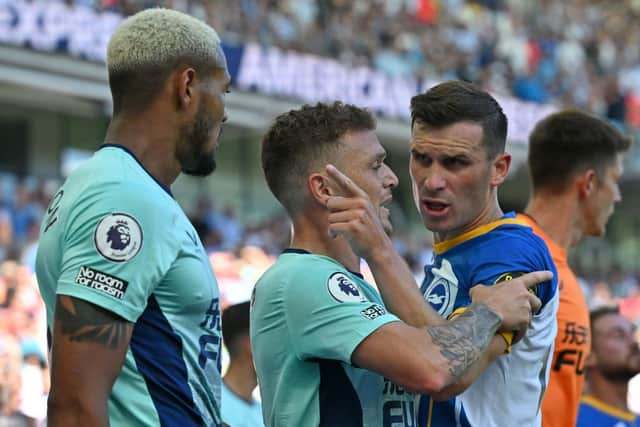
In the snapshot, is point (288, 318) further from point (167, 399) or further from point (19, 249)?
point (19, 249)

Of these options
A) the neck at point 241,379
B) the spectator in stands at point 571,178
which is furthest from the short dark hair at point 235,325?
the spectator in stands at point 571,178

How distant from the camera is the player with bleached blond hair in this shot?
8.59ft

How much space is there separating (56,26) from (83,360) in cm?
1191

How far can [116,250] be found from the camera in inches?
104

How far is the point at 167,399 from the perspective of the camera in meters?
2.78

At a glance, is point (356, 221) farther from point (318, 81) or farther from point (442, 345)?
point (318, 81)

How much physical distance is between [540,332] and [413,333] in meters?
0.59

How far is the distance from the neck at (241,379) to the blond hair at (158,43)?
9.04 ft

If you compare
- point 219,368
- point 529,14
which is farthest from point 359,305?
point 529,14

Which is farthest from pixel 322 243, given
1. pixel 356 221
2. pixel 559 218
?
pixel 559 218

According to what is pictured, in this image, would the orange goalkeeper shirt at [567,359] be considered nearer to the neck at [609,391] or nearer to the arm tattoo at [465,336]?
the arm tattoo at [465,336]

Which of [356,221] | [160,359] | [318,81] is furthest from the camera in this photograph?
[318,81]

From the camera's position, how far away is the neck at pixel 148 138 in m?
2.96

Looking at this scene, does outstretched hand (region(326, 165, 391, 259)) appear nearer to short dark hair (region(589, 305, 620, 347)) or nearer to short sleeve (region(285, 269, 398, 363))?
short sleeve (region(285, 269, 398, 363))
